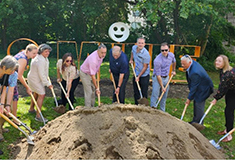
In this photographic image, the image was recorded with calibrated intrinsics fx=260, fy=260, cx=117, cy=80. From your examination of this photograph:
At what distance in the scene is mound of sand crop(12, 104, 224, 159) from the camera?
3.32 metres

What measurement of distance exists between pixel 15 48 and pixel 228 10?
A: 14392 mm

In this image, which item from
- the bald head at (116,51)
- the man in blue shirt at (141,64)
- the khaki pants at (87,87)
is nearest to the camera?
the bald head at (116,51)

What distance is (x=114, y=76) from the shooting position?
6.62m

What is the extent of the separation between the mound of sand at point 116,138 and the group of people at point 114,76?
116 cm

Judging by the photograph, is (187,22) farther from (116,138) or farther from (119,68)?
(116,138)

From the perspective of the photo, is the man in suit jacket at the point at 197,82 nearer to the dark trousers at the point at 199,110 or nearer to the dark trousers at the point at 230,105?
the dark trousers at the point at 199,110

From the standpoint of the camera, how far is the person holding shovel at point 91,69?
227 inches

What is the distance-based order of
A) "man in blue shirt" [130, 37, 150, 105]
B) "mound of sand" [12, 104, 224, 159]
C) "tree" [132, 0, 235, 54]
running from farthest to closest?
1. "tree" [132, 0, 235, 54]
2. "man in blue shirt" [130, 37, 150, 105]
3. "mound of sand" [12, 104, 224, 159]

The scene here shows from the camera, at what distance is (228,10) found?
11539 mm

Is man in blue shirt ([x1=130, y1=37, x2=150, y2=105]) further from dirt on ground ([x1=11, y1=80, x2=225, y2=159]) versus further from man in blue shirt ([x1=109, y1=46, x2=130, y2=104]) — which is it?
dirt on ground ([x1=11, y1=80, x2=225, y2=159])

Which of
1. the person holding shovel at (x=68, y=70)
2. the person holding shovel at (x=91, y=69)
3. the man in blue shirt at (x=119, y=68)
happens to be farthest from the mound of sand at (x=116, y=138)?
the man in blue shirt at (x=119, y=68)

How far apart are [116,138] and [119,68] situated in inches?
123

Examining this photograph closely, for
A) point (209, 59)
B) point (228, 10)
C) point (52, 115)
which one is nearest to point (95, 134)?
point (52, 115)

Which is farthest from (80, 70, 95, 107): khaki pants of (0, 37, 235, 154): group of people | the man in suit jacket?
the man in suit jacket
